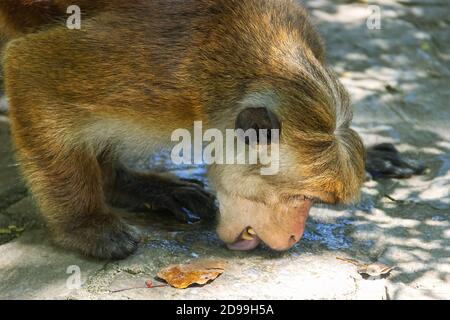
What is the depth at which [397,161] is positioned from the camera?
23.3 ft

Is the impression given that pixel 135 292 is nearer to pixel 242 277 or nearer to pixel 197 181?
pixel 242 277

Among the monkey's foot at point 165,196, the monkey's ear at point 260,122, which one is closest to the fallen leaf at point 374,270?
the monkey's ear at point 260,122

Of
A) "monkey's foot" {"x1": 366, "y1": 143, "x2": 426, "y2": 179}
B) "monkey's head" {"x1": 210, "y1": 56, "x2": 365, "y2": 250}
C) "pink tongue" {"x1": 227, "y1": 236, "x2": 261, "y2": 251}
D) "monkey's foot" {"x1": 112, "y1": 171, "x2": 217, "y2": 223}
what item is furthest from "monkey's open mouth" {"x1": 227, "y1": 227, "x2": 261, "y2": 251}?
"monkey's foot" {"x1": 366, "y1": 143, "x2": 426, "y2": 179}

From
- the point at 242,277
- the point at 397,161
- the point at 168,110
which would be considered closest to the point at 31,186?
the point at 168,110

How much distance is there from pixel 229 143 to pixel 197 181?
66.6 inches

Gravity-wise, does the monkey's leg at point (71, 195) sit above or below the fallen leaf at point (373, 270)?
above

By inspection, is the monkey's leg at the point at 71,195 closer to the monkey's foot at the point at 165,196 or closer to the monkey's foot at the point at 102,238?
the monkey's foot at the point at 102,238

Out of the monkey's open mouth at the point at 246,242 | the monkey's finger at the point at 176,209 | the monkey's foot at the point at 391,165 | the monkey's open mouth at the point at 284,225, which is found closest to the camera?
the monkey's open mouth at the point at 284,225

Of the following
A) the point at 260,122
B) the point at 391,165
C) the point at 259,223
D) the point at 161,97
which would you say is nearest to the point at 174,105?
→ the point at 161,97

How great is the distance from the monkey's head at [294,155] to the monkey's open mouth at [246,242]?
151 mm

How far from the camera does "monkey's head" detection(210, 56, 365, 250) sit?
5004 millimetres

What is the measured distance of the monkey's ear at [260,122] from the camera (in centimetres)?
500
